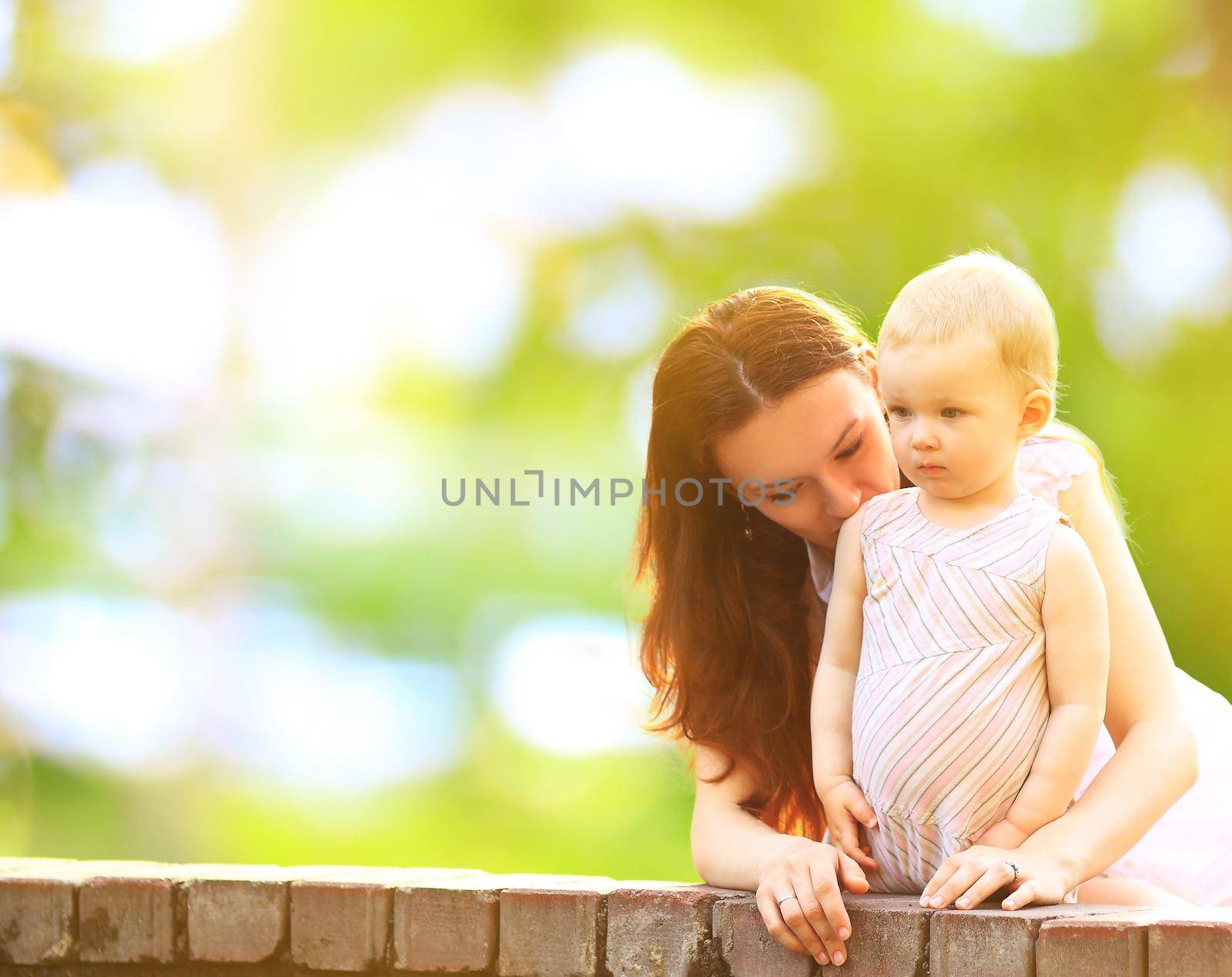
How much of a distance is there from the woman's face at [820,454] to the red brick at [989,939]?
1.99 ft

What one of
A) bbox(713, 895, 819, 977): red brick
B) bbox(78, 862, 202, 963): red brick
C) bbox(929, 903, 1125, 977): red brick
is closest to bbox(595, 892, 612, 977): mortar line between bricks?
bbox(713, 895, 819, 977): red brick

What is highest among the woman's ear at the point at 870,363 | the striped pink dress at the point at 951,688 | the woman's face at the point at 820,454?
the woman's ear at the point at 870,363

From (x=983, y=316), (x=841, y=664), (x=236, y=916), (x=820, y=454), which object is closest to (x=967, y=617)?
(x=841, y=664)

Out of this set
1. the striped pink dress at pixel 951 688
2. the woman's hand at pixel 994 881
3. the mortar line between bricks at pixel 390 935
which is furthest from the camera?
the mortar line between bricks at pixel 390 935

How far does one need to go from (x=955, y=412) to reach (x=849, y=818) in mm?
434

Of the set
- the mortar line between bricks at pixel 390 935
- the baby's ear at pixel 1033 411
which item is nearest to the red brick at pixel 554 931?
the mortar line between bricks at pixel 390 935

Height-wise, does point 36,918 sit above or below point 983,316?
below

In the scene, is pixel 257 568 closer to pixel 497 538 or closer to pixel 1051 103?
pixel 497 538

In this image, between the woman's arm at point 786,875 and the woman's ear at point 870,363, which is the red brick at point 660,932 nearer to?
the woman's arm at point 786,875

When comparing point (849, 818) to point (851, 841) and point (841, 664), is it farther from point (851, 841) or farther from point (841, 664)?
point (841, 664)

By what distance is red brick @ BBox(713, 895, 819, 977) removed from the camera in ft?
3.98

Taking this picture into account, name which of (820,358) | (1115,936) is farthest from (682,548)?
(1115,936)

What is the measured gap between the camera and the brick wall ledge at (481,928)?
108 cm

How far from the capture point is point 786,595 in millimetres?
1857
